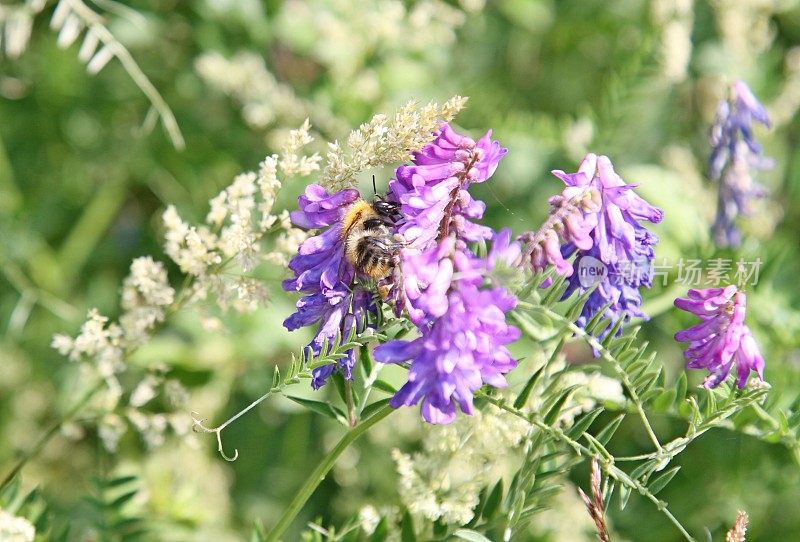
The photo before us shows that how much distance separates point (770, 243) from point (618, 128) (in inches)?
22.1

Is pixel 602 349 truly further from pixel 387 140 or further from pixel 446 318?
pixel 387 140

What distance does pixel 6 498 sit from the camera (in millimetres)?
1919

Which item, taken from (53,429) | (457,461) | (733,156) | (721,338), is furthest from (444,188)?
(733,156)

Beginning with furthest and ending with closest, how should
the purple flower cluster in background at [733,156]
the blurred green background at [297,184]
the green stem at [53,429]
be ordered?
1. the blurred green background at [297,184]
2. the purple flower cluster in background at [733,156]
3. the green stem at [53,429]

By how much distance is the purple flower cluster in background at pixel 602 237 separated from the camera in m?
1.42

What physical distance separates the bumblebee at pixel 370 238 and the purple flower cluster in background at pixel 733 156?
134 centimetres

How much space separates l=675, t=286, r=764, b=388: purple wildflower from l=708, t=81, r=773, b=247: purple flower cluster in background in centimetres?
102

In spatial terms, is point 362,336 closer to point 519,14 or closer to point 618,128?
point 618,128

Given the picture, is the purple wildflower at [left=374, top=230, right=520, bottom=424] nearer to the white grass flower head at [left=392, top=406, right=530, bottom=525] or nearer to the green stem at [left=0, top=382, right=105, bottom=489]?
the white grass flower head at [left=392, top=406, right=530, bottom=525]

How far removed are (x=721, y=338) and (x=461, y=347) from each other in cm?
51

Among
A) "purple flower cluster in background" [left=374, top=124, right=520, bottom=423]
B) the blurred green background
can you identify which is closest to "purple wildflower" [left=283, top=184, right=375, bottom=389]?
"purple flower cluster in background" [left=374, top=124, right=520, bottom=423]

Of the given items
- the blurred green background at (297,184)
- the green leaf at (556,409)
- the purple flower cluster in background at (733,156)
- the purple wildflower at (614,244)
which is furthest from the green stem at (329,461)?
the purple flower cluster in background at (733,156)

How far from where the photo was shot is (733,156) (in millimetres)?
2605

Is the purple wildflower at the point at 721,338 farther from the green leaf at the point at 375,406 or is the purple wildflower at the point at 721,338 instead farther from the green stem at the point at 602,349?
the green leaf at the point at 375,406
